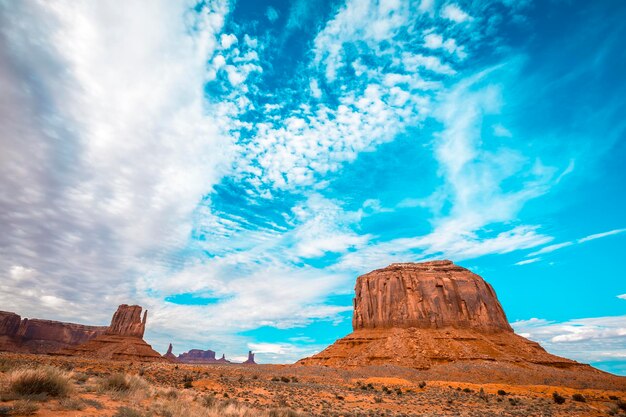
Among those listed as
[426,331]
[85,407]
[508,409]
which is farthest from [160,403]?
[426,331]

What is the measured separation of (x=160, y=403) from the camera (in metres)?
11.3

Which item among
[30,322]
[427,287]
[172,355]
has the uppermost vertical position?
[427,287]

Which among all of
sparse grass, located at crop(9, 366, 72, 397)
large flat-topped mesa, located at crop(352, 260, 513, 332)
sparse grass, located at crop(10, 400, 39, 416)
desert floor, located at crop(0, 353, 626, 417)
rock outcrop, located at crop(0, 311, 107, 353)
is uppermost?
large flat-topped mesa, located at crop(352, 260, 513, 332)

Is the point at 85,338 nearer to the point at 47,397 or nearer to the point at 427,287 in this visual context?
the point at 427,287

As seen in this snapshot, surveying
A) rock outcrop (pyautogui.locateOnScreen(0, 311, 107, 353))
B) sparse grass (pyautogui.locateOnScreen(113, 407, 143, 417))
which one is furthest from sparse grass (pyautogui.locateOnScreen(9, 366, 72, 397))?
rock outcrop (pyautogui.locateOnScreen(0, 311, 107, 353))

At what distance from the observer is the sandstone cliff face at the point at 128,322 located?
124m

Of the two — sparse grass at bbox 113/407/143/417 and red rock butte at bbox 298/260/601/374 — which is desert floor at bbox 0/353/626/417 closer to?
sparse grass at bbox 113/407/143/417

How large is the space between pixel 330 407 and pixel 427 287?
6984 cm

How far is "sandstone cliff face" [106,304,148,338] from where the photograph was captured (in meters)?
124

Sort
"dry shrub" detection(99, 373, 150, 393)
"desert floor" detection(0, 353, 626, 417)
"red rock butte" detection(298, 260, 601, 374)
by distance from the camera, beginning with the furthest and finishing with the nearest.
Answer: "red rock butte" detection(298, 260, 601, 374), "dry shrub" detection(99, 373, 150, 393), "desert floor" detection(0, 353, 626, 417)

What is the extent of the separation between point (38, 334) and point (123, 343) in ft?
269

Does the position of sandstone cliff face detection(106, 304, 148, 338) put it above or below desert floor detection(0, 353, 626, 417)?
above

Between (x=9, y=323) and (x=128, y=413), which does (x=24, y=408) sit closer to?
(x=128, y=413)

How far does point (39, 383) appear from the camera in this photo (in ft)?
30.1
